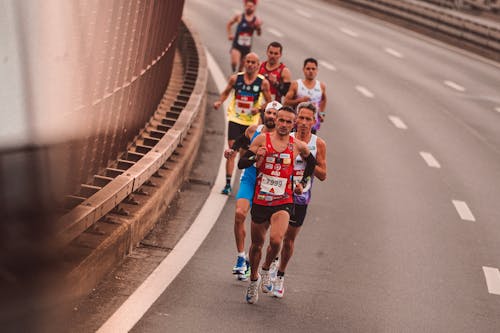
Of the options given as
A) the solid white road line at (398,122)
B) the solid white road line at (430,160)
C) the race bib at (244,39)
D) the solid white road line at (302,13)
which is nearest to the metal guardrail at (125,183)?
the solid white road line at (430,160)

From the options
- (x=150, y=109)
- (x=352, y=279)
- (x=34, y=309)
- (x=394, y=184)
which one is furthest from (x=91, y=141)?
(x=394, y=184)

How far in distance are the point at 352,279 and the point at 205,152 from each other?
5.50m

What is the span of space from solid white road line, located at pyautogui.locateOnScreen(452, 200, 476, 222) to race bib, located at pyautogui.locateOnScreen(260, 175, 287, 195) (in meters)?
5.51

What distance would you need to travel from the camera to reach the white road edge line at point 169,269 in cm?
786

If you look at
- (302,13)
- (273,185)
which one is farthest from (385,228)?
(302,13)

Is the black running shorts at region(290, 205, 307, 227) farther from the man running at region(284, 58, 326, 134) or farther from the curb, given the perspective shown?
the man running at region(284, 58, 326, 134)

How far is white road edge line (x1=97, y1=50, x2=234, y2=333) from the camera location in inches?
309

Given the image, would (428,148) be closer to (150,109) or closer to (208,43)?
(150,109)

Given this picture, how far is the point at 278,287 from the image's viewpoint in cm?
942

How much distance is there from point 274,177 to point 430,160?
9.32m

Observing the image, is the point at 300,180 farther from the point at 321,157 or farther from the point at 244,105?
the point at 244,105

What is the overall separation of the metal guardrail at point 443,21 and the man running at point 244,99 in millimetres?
21576

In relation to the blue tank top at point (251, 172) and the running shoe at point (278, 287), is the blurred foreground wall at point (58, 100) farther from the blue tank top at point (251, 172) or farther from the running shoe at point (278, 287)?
the running shoe at point (278, 287)

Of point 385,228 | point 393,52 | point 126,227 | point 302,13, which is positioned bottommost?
point 302,13
